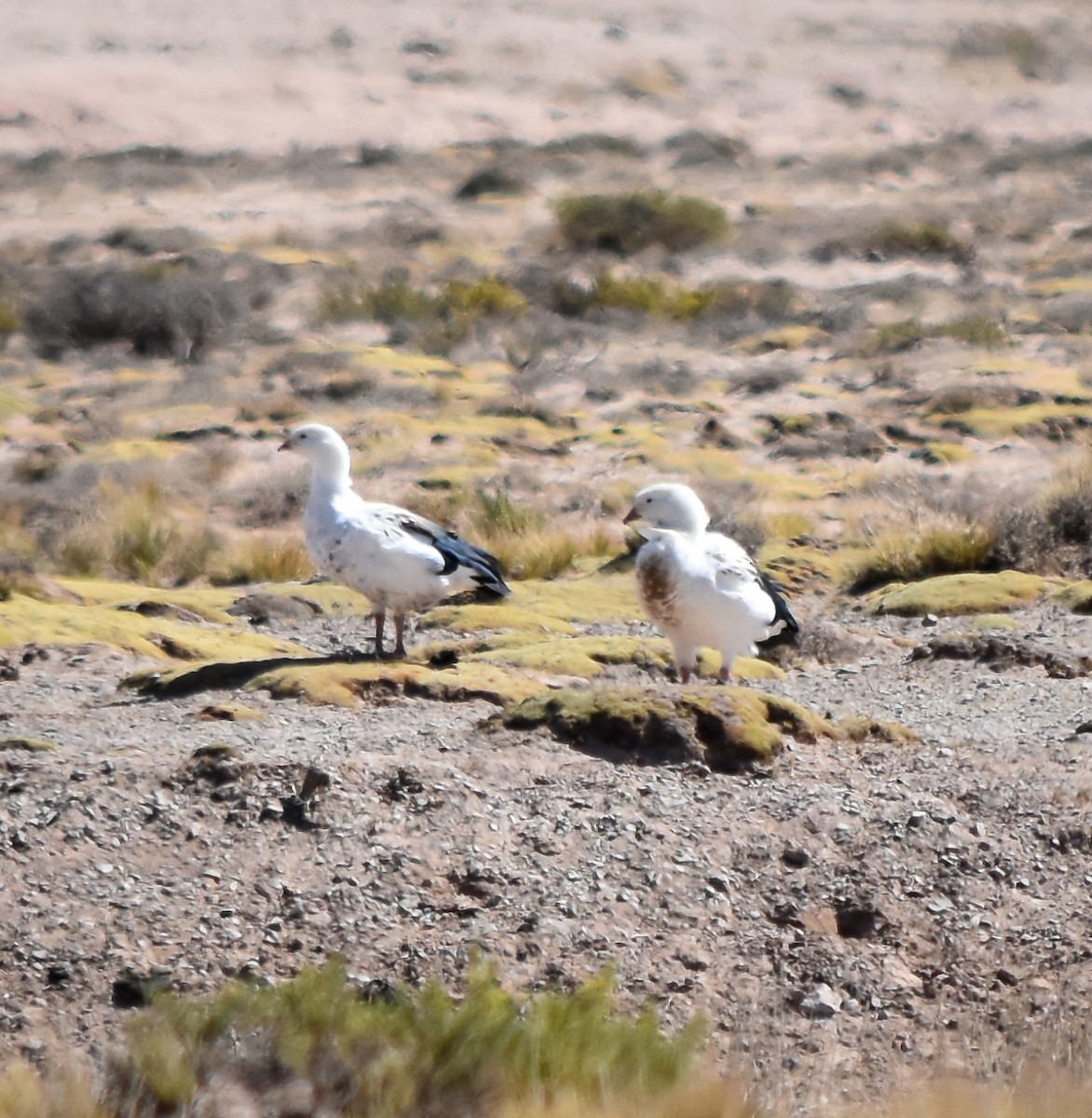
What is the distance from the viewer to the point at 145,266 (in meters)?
33.7

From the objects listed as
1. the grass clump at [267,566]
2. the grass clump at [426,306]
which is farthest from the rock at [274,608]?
the grass clump at [426,306]

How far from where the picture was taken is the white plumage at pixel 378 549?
1001cm

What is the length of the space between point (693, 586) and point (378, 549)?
168 cm

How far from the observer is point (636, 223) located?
131 feet

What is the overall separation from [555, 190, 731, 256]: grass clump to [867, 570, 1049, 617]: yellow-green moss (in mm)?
25828

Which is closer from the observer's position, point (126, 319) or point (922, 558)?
point (922, 558)

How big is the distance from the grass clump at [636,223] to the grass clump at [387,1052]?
114 feet

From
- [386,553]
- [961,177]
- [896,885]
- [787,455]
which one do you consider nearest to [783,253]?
[961,177]

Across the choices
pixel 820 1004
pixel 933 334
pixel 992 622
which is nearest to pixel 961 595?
pixel 992 622

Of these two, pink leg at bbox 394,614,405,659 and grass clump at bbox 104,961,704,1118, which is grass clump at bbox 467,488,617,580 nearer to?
pink leg at bbox 394,614,405,659

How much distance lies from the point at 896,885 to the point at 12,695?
450cm

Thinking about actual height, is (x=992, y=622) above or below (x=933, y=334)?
above

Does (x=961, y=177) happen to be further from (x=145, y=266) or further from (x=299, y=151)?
(x=145, y=266)

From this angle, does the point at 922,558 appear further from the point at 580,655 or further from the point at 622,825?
the point at 622,825
